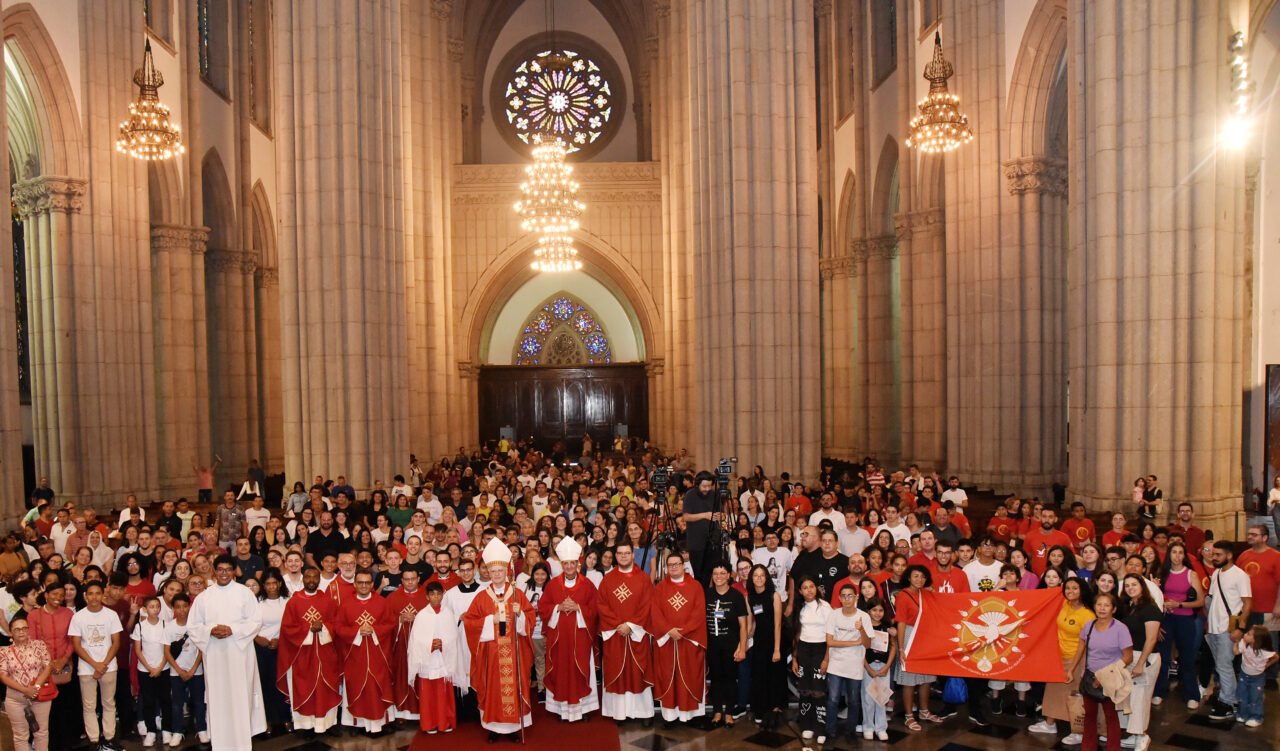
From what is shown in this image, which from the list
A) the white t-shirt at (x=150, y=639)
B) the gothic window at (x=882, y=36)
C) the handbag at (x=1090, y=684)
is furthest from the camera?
the gothic window at (x=882, y=36)

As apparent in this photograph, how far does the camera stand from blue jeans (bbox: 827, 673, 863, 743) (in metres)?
8.65

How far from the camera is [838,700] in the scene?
8.73 m

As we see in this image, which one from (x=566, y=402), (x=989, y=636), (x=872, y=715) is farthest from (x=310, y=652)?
(x=566, y=402)

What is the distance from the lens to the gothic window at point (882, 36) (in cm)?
2598

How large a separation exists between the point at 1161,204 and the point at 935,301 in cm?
933

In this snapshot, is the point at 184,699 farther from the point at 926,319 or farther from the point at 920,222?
the point at 920,222

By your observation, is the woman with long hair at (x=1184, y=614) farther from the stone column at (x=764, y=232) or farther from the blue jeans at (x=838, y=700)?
the stone column at (x=764, y=232)

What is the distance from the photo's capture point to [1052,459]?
18922 mm

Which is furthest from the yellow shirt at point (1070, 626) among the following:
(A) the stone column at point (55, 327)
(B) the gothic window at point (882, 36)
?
(B) the gothic window at point (882, 36)

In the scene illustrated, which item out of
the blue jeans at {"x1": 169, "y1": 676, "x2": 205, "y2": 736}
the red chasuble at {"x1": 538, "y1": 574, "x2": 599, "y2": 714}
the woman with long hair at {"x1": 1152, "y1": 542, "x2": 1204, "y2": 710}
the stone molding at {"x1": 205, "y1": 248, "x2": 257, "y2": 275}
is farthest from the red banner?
the stone molding at {"x1": 205, "y1": 248, "x2": 257, "y2": 275}

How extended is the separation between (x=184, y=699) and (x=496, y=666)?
9.05 feet

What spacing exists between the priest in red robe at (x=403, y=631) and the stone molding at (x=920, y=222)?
16.3 meters

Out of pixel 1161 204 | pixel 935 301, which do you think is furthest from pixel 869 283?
pixel 1161 204

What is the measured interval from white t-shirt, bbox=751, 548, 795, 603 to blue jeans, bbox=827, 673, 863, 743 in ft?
4.68
